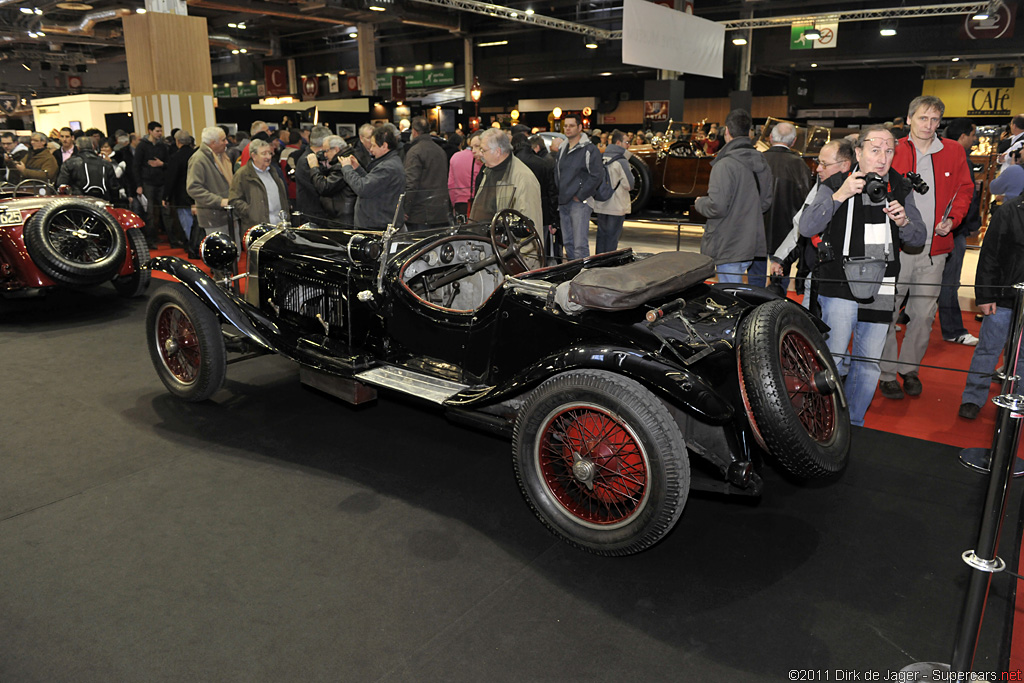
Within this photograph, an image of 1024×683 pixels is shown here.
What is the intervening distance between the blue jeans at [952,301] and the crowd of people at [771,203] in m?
0.01

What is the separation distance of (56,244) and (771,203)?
19.9 feet

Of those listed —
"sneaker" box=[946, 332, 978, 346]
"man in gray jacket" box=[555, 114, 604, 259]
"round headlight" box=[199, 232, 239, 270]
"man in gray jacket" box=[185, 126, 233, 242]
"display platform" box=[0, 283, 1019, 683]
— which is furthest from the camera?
"man in gray jacket" box=[555, 114, 604, 259]

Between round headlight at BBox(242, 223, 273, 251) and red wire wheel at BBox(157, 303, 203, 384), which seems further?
round headlight at BBox(242, 223, 273, 251)

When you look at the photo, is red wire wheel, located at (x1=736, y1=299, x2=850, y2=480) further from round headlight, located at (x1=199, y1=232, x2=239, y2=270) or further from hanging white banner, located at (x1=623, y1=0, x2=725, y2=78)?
hanging white banner, located at (x1=623, y1=0, x2=725, y2=78)

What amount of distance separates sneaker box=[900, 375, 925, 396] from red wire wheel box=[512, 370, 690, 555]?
8.80 ft

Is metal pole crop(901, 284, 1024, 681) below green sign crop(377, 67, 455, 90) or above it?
below

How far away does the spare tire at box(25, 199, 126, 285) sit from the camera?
5.87 m

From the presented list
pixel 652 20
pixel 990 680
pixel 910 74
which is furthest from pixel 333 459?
pixel 910 74

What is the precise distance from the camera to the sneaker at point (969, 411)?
13.7ft

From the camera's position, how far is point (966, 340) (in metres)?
5.59

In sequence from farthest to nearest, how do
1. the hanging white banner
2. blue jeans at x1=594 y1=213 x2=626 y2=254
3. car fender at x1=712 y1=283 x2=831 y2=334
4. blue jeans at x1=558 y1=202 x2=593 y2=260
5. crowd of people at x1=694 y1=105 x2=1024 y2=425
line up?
the hanging white banner → blue jeans at x1=594 y1=213 x2=626 y2=254 → blue jeans at x1=558 y1=202 x2=593 y2=260 → crowd of people at x1=694 y1=105 x2=1024 y2=425 → car fender at x1=712 y1=283 x2=831 y2=334

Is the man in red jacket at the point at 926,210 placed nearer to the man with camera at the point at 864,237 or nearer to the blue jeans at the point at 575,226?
the man with camera at the point at 864,237


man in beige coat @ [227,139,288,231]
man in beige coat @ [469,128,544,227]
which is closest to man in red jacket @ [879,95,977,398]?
man in beige coat @ [469,128,544,227]

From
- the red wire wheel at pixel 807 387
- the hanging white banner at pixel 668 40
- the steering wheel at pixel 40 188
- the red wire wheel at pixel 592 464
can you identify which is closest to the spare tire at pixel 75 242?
the steering wheel at pixel 40 188
